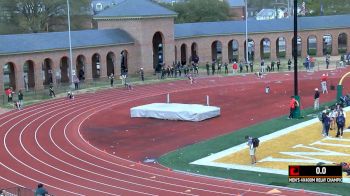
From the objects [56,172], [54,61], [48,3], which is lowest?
[56,172]

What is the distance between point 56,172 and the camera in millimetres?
28125

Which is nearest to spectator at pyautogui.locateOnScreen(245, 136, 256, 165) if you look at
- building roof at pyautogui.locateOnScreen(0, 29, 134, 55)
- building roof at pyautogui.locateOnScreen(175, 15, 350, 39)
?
building roof at pyautogui.locateOnScreen(0, 29, 134, 55)

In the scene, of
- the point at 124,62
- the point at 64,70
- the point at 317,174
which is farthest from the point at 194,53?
the point at 317,174

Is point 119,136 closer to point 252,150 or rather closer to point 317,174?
point 252,150

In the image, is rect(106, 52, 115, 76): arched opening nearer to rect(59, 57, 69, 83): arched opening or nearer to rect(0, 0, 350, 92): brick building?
rect(0, 0, 350, 92): brick building

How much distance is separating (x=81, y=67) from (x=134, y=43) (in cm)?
583

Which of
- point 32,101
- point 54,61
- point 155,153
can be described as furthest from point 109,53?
point 155,153

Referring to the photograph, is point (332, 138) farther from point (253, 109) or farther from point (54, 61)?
point (54, 61)

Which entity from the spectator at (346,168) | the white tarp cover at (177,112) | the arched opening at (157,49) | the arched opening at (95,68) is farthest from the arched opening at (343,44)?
the spectator at (346,168)

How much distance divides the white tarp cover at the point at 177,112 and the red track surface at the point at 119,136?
605 mm

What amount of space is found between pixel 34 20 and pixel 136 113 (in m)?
41.0

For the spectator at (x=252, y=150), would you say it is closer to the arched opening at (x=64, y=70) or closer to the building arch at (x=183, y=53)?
the arched opening at (x=64, y=70)

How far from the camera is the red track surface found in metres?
25.7

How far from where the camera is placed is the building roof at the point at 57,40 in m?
54.5
